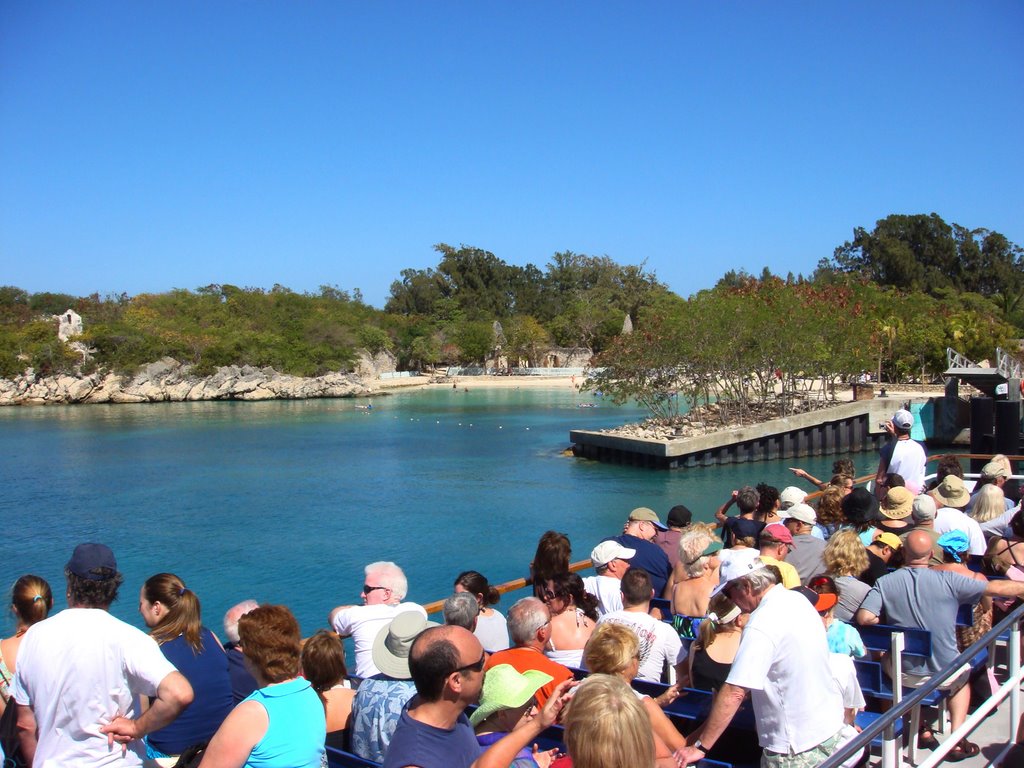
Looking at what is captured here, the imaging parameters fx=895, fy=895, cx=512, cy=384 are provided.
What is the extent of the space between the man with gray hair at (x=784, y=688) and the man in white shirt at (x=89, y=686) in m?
2.19

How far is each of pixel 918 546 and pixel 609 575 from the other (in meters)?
2.04

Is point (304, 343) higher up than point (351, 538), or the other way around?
point (304, 343)

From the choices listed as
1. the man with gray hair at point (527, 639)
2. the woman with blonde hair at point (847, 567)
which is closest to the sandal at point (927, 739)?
the woman with blonde hair at point (847, 567)

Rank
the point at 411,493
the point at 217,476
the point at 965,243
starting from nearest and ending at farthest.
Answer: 1. the point at 411,493
2. the point at 217,476
3. the point at 965,243

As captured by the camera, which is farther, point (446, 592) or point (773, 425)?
point (773, 425)

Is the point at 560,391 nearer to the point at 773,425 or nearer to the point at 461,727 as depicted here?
the point at 773,425

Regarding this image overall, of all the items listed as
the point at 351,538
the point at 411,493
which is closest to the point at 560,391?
the point at 411,493

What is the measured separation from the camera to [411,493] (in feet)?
98.8

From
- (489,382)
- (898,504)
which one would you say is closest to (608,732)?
(898,504)

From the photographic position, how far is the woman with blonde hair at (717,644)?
439 centimetres

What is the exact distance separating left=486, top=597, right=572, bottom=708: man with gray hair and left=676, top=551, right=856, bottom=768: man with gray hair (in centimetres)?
73

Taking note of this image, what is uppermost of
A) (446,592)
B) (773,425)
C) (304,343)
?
(304,343)

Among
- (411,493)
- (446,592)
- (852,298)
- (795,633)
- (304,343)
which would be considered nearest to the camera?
(795,633)

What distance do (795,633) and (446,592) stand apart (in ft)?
49.2
